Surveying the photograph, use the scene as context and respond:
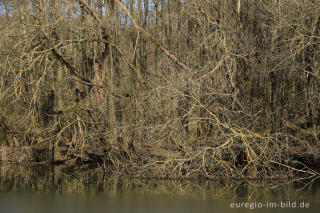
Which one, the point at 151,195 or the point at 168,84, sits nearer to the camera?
the point at 151,195

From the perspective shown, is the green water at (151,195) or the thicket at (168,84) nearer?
the green water at (151,195)

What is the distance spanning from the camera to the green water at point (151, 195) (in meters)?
7.71

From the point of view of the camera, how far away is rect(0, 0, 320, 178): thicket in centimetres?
956

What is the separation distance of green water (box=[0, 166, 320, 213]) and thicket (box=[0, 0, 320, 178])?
0.44m

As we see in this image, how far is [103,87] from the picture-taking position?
1136 centimetres

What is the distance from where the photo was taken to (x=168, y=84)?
32.0 ft

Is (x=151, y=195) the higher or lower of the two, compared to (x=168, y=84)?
lower

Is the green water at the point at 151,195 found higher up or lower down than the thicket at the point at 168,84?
lower down

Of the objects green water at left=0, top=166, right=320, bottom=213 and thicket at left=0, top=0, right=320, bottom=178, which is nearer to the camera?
green water at left=0, top=166, right=320, bottom=213

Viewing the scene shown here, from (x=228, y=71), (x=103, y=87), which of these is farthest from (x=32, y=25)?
(x=228, y=71)

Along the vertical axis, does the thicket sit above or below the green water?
above

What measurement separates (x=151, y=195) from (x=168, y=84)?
2571 millimetres

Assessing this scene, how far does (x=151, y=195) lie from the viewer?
28.1ft

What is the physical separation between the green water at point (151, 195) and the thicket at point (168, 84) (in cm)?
44
